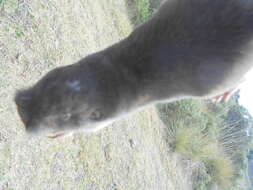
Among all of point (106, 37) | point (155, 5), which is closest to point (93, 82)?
point (106, 37)

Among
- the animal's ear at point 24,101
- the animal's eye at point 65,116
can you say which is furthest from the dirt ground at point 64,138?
the animal's eye at point 65,116

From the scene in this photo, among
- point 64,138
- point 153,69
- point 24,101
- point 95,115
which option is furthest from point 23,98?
point 64,138

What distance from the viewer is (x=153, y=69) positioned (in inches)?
85.3

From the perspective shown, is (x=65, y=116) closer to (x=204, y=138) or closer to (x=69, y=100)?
(x=69, y=100)

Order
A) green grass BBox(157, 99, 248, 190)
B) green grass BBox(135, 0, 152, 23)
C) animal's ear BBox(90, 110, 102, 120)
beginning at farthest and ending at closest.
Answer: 1. green grass BBox(135, 0, 152, 23)
2. green grass BBox(157, 99, 248, 190)
3. animal's ear BBox(90, 110, 102, 120)

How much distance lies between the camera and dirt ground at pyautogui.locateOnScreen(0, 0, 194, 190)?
3203 millimetres

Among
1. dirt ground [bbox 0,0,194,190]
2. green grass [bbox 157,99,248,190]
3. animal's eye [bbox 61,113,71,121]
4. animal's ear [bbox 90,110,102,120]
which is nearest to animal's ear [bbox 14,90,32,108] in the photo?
animal's eye [bbox 61,113,71,121]

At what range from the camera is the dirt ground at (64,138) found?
10.5 feet

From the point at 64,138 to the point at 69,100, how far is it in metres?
2.02

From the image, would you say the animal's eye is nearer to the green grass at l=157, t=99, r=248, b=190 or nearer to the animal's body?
the animal's body

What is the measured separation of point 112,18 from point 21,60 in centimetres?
374

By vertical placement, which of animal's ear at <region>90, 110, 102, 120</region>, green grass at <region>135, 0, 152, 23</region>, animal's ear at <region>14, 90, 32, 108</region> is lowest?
green grass at <region>135, 0, 152, 23</region>

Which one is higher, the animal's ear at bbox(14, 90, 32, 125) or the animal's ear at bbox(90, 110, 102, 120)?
the animal's ear at bbox(14, 90, 32, 125)

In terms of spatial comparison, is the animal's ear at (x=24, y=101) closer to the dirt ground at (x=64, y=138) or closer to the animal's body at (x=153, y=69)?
the animal's body at (x=153, y=69)
